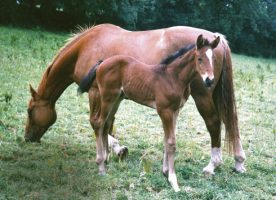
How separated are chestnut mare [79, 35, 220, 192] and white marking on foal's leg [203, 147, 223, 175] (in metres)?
0.71

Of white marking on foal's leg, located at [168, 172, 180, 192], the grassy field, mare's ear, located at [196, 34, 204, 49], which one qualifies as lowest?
the grassy field

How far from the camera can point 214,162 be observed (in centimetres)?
579

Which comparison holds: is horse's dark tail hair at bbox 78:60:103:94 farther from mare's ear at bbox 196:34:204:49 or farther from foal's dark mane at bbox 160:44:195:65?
mare's ear at bbox 196:34:204:49

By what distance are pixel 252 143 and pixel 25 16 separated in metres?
17.3

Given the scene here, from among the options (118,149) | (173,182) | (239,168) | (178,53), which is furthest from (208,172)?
(178,53)

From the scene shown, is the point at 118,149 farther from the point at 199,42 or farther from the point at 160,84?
the point at 199,42

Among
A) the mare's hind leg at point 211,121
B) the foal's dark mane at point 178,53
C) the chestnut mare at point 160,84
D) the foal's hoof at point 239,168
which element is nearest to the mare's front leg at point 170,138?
the chestnut mare at point 160,84

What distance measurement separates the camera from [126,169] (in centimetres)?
559

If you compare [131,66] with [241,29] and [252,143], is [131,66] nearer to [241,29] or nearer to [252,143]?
[252,143]

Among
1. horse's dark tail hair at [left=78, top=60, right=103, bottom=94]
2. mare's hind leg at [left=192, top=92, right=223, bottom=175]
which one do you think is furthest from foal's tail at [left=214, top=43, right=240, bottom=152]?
horse's dark tail hair at [left=78, top=60, right=103, bottom=94]

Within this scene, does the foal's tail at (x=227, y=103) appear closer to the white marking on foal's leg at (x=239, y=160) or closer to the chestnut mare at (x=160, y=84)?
the white marking on foal's leg at (x=239, y=160)

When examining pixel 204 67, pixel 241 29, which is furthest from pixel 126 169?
pixel 241 29

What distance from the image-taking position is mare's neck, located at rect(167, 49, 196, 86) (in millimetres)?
4922

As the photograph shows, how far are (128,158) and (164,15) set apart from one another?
23.3 meters
